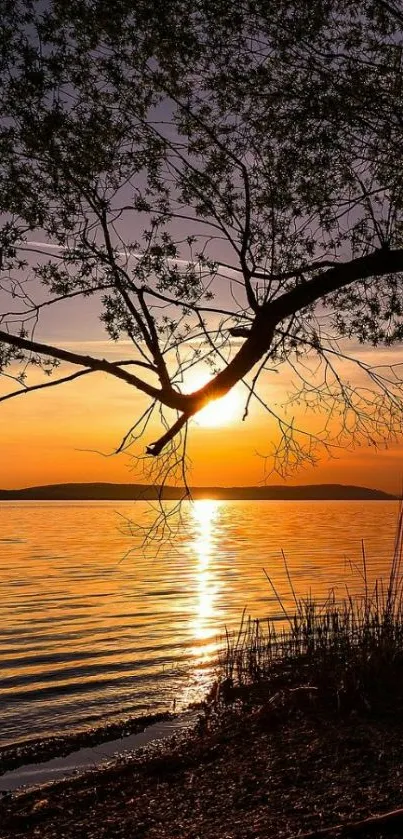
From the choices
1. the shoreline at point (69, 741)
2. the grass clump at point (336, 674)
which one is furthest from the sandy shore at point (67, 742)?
the grass clump at point (336, 674)

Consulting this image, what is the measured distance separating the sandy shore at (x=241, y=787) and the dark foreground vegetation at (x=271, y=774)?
12 millimetres

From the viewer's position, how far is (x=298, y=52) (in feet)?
27.6

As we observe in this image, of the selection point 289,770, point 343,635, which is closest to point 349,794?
point 289,770

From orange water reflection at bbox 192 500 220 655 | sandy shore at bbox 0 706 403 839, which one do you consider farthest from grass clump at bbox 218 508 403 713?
orange water reflection at bbox 192 500 220 655

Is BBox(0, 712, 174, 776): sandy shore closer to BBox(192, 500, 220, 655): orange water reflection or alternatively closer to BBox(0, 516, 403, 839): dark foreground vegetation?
BBox(0, 516, 403, 839): dark foreground vegetation

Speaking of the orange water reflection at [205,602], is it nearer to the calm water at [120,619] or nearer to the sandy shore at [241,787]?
the calm water at [120,619]

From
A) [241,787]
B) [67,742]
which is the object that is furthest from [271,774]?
[67,742]

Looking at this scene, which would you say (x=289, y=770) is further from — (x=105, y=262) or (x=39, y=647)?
(x=39, y=647)

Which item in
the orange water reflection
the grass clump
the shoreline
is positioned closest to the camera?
the grass clump

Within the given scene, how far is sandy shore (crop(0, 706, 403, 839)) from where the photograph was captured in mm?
5789

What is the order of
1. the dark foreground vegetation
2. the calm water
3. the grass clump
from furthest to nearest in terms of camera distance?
the calm water < the grass clump < the dark foreground vegetation

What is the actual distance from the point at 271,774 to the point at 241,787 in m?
0.34

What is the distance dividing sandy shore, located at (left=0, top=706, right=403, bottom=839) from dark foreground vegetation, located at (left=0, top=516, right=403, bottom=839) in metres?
0.01

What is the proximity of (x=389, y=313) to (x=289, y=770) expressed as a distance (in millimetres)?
5811
